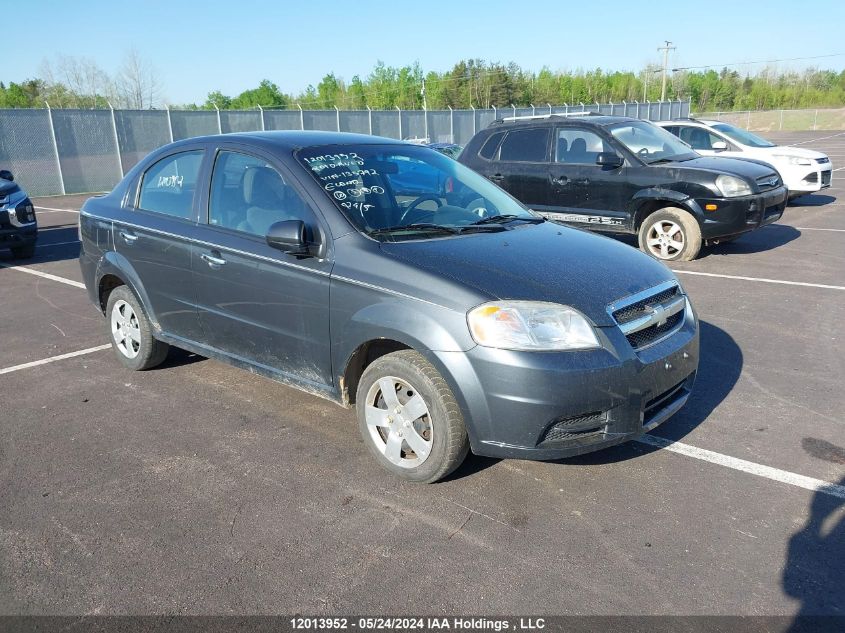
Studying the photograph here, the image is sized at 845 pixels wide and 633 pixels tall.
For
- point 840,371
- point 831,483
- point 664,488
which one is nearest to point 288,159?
point 664,488

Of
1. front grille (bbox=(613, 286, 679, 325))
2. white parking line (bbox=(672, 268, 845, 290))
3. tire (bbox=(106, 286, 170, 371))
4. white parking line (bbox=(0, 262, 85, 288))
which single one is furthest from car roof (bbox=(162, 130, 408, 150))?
white parking line (bbox=(672, 268, 845, 290))

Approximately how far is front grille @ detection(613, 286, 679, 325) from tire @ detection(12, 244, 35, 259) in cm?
951

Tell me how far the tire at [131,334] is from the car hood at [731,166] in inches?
272

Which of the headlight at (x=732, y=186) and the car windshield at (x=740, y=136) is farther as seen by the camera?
the car windshield at (x=740, y=136)

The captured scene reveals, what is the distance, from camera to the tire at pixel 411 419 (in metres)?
3.31

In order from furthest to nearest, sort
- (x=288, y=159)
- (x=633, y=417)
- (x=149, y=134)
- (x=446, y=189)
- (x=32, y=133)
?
(x=149, y=134), (x=32, y=133), (x=446, y=189), (x=288, y=159), (x=633, y=417)

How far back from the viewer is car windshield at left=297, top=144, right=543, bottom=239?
3906mm

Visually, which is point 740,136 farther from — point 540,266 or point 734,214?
point 540,266

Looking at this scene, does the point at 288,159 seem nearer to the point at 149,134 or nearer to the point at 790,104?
the point at 149,134

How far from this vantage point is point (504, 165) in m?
9.84

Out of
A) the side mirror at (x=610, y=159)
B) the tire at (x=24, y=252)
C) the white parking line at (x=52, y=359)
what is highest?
the side mirror at (x=610, y=159)

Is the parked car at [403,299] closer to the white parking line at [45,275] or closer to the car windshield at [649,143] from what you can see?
the white parking line at [45,275]

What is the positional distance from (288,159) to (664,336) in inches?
92.9

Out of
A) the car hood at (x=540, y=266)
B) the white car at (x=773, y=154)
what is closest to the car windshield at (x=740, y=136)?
the white car at (x=773, y=154)
